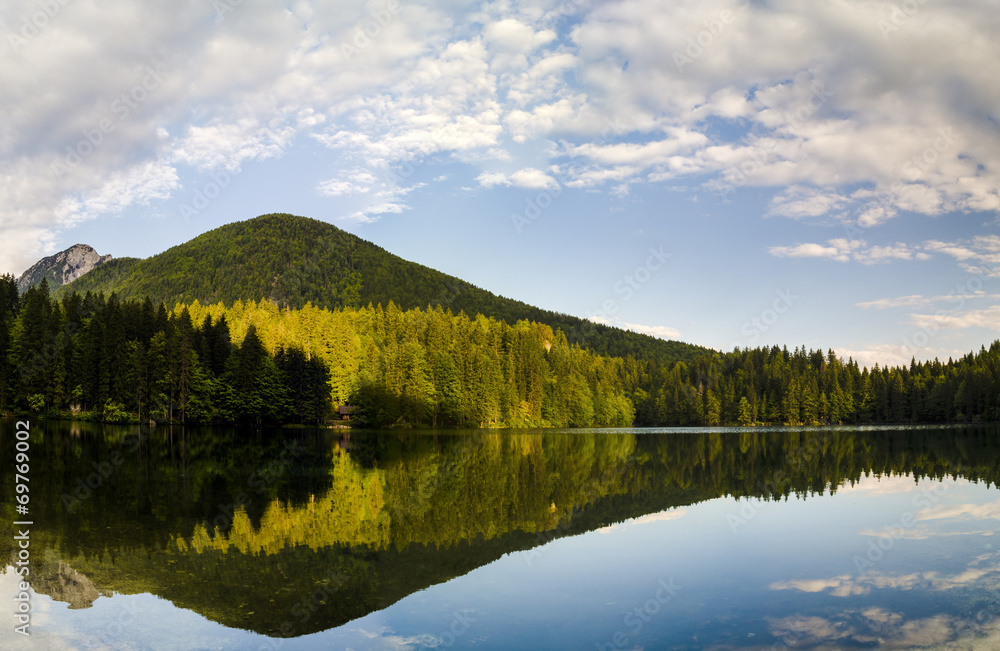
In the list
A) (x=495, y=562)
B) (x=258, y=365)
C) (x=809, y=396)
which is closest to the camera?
(x=495, y=562)

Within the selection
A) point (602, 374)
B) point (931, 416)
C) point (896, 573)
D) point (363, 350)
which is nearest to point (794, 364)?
point (931, 416)

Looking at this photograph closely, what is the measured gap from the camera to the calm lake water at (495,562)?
12648mm

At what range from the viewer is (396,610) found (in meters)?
13.8

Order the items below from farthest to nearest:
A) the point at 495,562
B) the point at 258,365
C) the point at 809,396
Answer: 1. the point at 809,396
2. the point at 258,365
3. the point at 495,562

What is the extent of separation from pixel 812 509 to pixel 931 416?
171855 millimetres

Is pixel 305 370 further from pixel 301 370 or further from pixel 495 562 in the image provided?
pixel 495 562

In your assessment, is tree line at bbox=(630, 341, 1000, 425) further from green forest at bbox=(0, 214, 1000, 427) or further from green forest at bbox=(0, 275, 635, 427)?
green forest at bbox=(0, 275, 635, 427)

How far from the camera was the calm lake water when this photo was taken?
1265cm

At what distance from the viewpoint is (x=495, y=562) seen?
57.8ft

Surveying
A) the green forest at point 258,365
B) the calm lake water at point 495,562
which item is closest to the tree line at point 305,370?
the green forest at point 258,365

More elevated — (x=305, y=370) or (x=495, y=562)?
(x=305, y=370)

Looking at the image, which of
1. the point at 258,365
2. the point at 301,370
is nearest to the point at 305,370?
the point at 301,370

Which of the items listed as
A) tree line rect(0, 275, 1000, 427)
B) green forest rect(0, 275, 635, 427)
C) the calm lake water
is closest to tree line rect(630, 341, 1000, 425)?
tree line rect(0, 275, 1000, 427)

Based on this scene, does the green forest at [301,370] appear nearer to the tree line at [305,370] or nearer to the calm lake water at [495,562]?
the tree line at [305,370]
